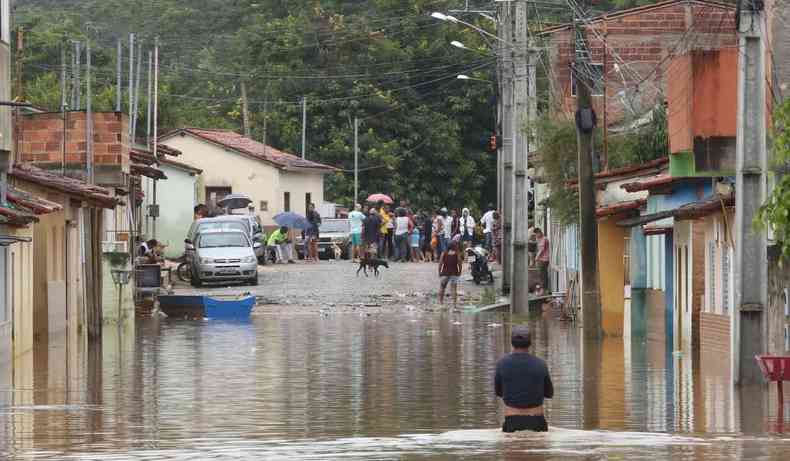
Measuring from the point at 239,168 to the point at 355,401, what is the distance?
5819 cm

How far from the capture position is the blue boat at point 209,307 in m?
45.2

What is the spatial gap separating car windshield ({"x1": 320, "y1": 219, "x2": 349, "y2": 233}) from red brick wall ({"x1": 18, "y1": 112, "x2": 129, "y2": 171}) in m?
27.0

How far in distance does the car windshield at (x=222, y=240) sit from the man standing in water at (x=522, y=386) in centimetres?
3818

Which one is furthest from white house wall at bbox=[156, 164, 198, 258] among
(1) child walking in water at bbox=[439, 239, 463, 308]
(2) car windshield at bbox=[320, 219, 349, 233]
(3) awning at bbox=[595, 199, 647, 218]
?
(3) awning at bbox=[595, 199, 647, 218]

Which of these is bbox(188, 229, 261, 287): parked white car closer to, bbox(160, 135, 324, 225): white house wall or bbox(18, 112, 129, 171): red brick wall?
bbox(18, 112, 129, 171): red brick wall

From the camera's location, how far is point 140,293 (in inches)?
1825

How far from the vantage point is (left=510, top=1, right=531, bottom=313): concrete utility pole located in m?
44.5

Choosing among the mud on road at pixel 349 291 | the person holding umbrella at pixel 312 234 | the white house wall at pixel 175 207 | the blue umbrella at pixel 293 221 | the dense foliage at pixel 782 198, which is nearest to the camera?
the dense foliage at pixel 782 198

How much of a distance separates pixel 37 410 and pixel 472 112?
6716cm

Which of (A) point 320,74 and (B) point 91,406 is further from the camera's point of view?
(A) point 320,74

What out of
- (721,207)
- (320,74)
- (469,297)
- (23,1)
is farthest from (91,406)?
(23,1)

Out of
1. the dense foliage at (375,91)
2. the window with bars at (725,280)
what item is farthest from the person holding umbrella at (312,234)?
the window with bars at (725,280)

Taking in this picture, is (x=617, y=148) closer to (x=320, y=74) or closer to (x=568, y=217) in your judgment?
(x=568, y=217)

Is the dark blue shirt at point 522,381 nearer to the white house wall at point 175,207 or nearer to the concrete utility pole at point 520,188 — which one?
the concrete utility pole at point 520,188
